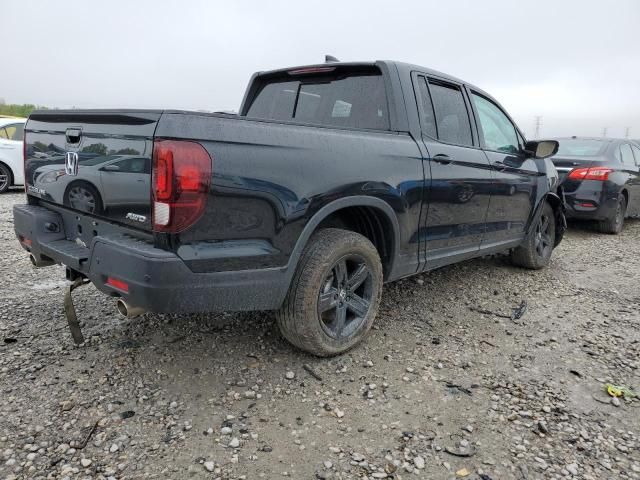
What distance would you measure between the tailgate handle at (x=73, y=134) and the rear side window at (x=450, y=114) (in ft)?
7.80

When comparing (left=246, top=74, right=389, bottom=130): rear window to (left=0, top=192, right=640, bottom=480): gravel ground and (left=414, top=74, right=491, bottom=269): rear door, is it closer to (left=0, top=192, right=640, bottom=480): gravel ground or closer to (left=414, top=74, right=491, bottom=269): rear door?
(left=414, top=74, right=491, bottom=269): rear door

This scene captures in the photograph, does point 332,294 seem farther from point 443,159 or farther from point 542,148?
point 542,148

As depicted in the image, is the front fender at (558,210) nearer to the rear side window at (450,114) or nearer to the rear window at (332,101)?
the rear side window at (450,114)

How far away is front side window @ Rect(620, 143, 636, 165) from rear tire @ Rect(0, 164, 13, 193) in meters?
11.0

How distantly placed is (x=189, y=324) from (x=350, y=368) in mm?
1213

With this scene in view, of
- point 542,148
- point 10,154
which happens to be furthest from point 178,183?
point 10,154

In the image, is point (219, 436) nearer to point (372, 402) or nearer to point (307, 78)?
point (372, 402)

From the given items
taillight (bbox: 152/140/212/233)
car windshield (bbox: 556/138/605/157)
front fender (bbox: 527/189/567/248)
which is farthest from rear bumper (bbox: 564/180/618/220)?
taillight (bbox: 152/140/212/233)

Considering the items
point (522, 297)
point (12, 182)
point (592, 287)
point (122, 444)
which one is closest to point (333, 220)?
point (122, 444)

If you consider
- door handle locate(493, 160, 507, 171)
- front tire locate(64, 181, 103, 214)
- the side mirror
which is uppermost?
the side mirror

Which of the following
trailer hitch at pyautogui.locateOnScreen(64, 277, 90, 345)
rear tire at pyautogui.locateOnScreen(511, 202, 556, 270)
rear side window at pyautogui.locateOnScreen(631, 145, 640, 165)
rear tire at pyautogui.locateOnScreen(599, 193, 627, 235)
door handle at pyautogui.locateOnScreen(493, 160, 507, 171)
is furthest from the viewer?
rear side window at pyautogui.locateOnScreen(631, 145, 640, 165)

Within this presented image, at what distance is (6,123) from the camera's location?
9.59m

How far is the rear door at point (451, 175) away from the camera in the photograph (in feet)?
11.2

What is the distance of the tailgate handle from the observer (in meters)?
2.59
